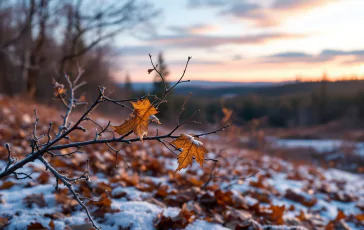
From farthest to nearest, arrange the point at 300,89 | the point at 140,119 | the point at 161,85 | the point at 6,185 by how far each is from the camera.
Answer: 1. the point at 300,89
2. the point at 161,85
3. the point at 6,185
4. the point at 140,119

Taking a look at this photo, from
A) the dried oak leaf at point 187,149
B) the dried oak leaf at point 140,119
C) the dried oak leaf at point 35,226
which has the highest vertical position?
the dried oak leaf at point 140,119

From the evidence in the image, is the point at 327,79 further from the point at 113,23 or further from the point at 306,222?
the point at 306,222

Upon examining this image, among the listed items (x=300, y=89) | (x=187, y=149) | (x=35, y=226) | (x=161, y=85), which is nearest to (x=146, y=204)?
(x=35, y=226)

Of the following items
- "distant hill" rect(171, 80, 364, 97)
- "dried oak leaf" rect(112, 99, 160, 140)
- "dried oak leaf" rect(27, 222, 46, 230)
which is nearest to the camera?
"dried oak leaf" rect(112, 99, 160, 140)

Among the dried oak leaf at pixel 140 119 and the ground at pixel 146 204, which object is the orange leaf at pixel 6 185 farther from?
the dried oak leaf at pixel 140 119

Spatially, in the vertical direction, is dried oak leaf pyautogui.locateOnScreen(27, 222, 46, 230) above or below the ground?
above

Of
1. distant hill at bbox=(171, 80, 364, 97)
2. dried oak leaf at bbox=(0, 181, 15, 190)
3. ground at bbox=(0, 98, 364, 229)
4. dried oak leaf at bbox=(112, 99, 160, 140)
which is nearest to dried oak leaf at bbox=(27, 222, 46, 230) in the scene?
ground at bbox=(0, 98, 364, 229)

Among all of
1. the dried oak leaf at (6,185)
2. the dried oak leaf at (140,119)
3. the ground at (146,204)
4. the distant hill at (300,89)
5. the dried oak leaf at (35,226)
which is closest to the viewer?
the dried oak leaf at (140,119)

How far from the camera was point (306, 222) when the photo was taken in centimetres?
304

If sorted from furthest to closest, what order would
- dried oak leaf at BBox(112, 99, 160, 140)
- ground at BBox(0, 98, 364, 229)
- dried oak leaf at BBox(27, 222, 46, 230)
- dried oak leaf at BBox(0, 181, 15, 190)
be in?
1. dried oak leaf at BBox(0, 181, 15, 190)
2. ground at BBox(0, 98, 364, 229)
3. dried oak leaf at BBox(27, 222, 46, 230)
4. dried oak leaf at BBox(112, 99, 160, 140)

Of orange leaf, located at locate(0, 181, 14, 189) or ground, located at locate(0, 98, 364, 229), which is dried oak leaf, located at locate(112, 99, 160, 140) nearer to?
ground, located at locate(0, 98, 364, 229)

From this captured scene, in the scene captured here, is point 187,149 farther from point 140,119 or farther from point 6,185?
point 6,185

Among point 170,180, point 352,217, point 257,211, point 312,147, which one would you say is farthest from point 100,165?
point 312,147

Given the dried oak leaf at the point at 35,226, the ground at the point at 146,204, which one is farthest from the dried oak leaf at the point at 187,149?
the dried oak leaf at the point at 35,226
